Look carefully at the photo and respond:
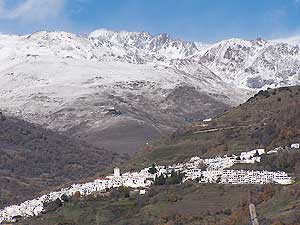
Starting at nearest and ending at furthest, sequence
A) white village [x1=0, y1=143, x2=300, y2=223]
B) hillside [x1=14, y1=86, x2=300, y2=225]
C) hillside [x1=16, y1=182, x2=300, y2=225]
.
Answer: hillside [x1=16, y1=182, x2=300, y2=225] < hillside [x1=14, y1=86, x2=300, y2=225] < white village [x1=0, y1=143, x2=300, y2=223]

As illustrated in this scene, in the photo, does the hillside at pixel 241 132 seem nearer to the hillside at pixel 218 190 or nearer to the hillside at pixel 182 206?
the hillside at pixel 218 190

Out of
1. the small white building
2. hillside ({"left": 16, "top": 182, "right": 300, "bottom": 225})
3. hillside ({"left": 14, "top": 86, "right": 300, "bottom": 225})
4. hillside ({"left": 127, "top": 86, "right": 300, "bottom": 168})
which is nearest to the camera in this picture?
hillside ({"left": 16, "top": 182, "right": 300, "bottom": 225})

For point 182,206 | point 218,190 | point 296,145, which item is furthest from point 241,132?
point 182,206

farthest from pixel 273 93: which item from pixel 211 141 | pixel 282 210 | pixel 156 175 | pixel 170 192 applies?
pixel 282 210

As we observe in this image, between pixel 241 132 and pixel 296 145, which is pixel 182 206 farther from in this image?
pixel 241 132

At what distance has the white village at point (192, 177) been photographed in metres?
102

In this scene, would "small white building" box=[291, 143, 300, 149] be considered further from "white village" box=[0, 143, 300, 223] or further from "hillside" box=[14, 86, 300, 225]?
"hillside" box=[14, 86, 300, 225]

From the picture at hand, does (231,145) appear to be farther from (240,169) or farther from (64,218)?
(64,218)

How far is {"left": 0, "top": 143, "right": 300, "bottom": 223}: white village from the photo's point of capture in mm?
101625

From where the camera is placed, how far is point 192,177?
10994cm

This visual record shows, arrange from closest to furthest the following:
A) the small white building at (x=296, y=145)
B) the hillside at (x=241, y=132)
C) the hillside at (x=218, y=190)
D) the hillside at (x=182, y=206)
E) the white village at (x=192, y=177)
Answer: the hillside at (x=182, y=206) < the hillside at (x=218, y=190) < the white village at (x=192, y=177) < the small white building at (x=296, y=145) < the hillside at (x=241, y=132)

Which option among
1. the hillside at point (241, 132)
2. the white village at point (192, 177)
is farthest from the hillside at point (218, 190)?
the white village at point (192, 177)

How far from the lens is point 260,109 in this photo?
15338 cm

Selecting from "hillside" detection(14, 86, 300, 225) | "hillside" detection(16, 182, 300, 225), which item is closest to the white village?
"hillside" detection(14, 86, 300, 225)
